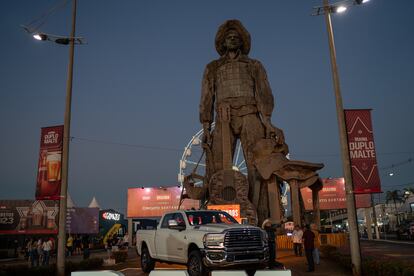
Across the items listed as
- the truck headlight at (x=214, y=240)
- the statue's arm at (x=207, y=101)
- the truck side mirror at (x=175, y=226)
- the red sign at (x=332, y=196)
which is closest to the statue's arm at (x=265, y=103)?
the statue's arm at (x=207, y=101)

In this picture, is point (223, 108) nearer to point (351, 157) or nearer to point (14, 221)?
point (351, 157)

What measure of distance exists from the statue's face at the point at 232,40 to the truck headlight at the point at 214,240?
22.4m

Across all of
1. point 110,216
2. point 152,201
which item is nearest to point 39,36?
point 110,216

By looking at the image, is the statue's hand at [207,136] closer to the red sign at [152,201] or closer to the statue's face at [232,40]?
the statue's face at [232,40]

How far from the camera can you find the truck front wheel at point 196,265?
1068cm

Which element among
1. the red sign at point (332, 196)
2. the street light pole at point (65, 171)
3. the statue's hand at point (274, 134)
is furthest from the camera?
the red sign at point (332, 196)

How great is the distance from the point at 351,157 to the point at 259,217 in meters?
16.2

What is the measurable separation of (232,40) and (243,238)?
73.7 feet

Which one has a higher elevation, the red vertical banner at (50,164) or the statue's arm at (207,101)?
the statue's arm at (207,101)

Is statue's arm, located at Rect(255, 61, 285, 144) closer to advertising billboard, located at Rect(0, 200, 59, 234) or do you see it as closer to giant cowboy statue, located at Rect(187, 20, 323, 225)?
giant cowboy statue, located at Rect(187, 20, 323, 225)

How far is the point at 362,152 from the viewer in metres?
12.9

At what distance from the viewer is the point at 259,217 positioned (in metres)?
28.4

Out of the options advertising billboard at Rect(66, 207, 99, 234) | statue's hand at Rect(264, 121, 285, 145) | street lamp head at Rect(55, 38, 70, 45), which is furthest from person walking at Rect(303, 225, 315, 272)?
advertising billboard at Rect(66, 207, 99, 234)

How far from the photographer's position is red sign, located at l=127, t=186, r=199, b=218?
58562mm
